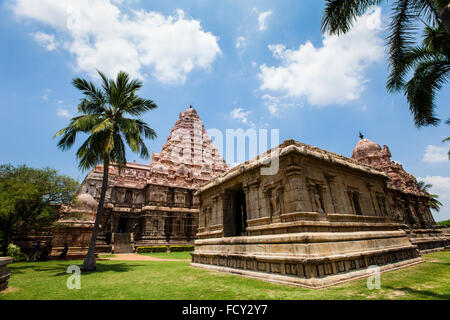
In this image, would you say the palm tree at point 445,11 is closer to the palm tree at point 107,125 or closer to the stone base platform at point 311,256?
the stone base platform at point 311,256

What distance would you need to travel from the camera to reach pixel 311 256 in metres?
6.71

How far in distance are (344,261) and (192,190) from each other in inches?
1331

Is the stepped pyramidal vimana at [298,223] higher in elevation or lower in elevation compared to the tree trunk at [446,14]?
lower

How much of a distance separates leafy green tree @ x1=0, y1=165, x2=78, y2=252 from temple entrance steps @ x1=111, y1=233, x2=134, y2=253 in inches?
471

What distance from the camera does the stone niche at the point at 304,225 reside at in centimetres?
716

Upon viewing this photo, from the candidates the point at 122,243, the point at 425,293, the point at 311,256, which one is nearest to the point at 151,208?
the point at 122,243

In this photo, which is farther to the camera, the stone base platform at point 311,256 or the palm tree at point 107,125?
the palm tree at point 107,125

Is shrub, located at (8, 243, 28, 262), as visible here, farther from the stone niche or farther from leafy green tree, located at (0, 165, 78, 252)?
the stone niche

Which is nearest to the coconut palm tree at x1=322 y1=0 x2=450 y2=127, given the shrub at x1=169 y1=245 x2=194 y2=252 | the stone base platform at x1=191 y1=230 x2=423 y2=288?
the stone base platform at x1=191 y1=230 x2=423 y2=288

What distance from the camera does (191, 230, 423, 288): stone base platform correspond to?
22.0ft

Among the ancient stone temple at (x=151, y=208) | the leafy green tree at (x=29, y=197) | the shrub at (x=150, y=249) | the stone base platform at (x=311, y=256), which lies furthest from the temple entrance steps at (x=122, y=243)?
the stone base platform at (x=311, y=256)

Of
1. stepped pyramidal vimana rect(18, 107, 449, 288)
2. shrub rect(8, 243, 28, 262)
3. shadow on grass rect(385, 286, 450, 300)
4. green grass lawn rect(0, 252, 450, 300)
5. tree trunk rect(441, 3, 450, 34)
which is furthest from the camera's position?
shrub rect(8, 243, 28, 262)

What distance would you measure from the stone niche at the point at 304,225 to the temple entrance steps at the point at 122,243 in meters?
20.0

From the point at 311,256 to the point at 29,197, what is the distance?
18939mm
